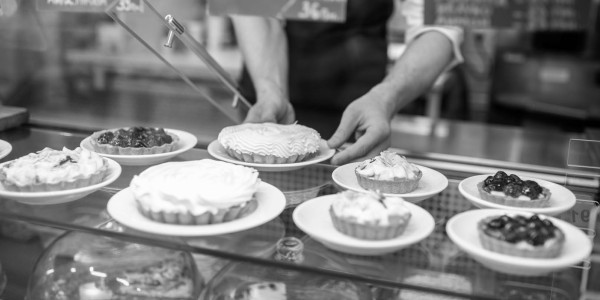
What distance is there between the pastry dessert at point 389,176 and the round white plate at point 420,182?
20mm

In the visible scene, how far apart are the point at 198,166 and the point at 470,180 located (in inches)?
26.8

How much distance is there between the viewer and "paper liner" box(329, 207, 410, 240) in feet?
3.76

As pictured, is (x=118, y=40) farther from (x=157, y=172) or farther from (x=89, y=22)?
(x=157, y=172)

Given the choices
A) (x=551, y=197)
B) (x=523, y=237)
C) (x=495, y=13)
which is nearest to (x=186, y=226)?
(x=523, y=237)

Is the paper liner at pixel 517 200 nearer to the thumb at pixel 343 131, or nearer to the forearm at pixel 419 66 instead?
the thumb at pixel 343 131

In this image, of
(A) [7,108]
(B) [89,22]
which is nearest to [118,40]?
(B) [89,22]

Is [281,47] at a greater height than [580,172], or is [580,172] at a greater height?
[281,47]

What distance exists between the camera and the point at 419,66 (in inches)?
89.4

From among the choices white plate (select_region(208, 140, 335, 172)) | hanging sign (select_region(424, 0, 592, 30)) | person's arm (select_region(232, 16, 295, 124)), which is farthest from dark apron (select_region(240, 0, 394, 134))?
white plate (select_region(208, 140, 335, 172))

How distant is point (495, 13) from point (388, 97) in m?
0.50

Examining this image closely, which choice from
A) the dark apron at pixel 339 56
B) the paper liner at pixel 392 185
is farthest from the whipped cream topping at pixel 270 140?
the dark apron at pixel 339 56

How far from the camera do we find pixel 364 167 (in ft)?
5.04

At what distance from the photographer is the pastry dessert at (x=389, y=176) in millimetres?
1465

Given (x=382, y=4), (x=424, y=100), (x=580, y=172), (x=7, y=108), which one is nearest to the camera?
(x=580, y=172)
